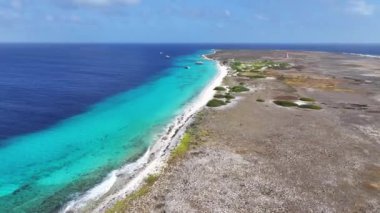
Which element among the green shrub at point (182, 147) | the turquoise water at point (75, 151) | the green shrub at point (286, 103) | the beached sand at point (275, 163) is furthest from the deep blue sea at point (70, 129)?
the green shrub at point (286, 103)

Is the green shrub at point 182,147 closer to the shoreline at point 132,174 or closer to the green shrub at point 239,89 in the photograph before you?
the shoreline at point 132,174

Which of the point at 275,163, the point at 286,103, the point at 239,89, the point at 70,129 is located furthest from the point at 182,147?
the point at 239,89

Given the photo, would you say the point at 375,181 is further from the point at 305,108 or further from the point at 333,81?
the point at 333,81

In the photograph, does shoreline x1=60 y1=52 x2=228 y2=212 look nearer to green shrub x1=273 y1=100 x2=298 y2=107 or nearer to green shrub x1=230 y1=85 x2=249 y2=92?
green shrub x1=273 y1=100 x2=298 y2=107

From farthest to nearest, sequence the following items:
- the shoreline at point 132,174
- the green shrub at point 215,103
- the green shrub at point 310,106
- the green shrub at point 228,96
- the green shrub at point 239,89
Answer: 1. the green shrub at point 239,89
2. the green shrub at point 228,96
3. the green shrub at point 215,103
4. the green shrub at point 310,106
5. the shoreline at point 132,174

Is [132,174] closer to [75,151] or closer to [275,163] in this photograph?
[75,151]

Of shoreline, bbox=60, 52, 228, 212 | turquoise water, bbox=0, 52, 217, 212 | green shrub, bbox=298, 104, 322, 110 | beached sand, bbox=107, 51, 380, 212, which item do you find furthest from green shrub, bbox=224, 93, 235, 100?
shoreline, bbox=60, 52, 228, 212
